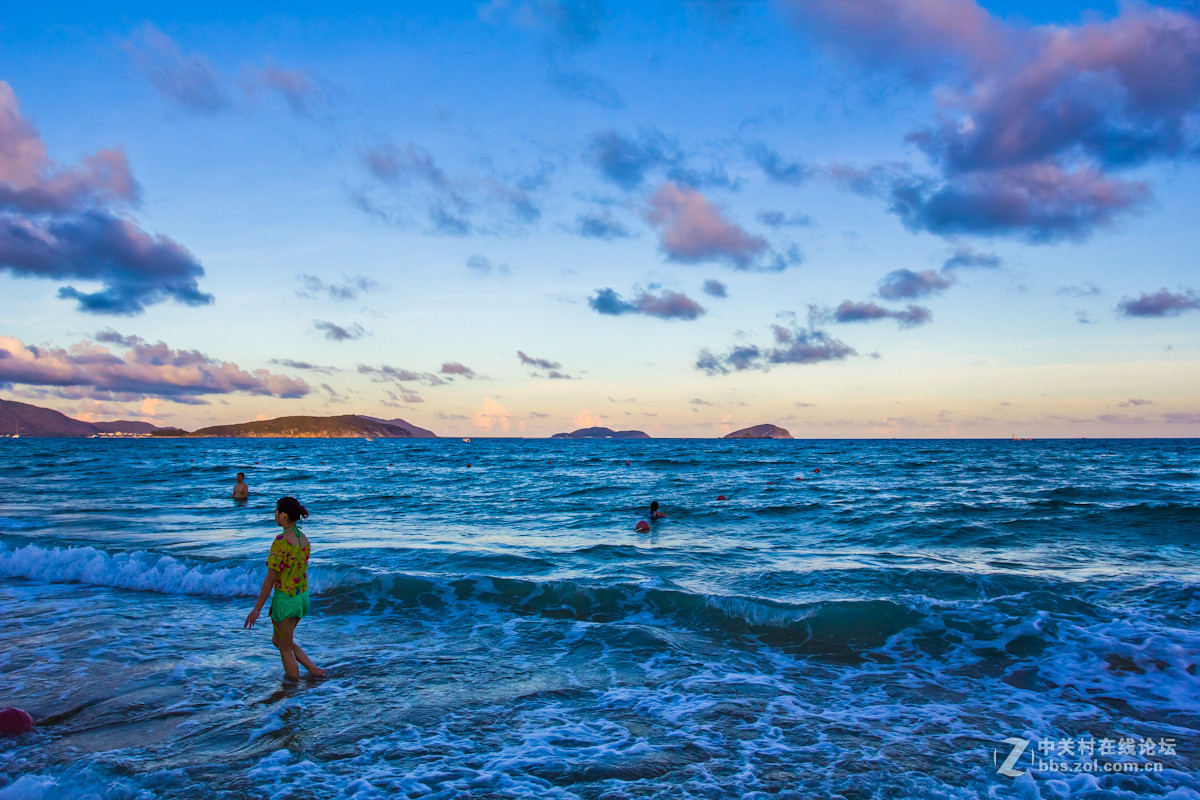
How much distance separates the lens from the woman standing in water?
27.4 feet

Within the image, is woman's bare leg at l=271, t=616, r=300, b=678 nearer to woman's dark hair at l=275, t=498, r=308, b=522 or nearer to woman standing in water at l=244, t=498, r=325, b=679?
woman standing in water at l=244, t=498, r=325, b=679

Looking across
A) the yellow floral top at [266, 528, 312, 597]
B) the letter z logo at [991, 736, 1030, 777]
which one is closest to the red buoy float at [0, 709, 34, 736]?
the yellow floral top at [266, 528, 312, 597]

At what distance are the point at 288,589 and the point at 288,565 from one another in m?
0.34

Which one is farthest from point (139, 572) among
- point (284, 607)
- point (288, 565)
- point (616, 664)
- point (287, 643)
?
point (616, 664)

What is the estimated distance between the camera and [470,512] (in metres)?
27.7

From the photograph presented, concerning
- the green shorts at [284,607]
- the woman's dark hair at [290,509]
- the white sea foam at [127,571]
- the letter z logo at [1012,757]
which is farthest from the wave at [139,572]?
the letter z logo at [1012,757]

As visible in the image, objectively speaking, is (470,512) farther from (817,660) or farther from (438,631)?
(817,660)

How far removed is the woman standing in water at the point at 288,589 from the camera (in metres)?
8.35

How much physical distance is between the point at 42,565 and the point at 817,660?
730 inches

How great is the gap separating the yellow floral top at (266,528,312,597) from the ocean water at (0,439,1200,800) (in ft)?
4.29

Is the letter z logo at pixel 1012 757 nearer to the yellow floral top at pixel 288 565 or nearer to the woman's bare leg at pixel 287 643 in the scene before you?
the yellow floral top at pixel 288 565

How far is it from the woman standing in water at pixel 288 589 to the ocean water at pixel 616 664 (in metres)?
0.44

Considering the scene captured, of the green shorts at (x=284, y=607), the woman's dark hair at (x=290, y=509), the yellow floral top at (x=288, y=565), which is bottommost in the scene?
the green shorts at (x=284, y=607)

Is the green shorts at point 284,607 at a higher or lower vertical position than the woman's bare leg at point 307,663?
higher
